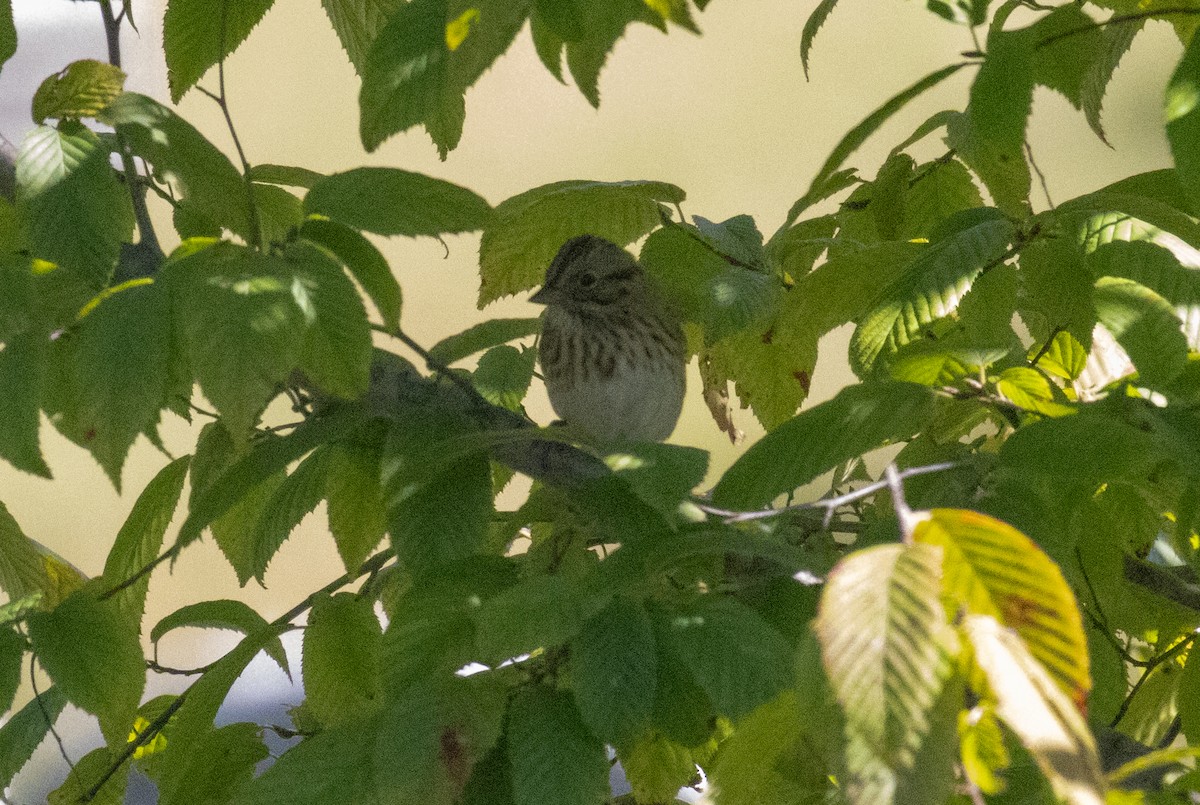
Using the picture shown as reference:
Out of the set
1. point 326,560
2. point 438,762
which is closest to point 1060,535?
point 438,762

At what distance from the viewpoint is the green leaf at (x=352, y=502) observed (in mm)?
1674

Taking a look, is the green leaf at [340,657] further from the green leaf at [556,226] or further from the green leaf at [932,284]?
the green leaf at [932,284]

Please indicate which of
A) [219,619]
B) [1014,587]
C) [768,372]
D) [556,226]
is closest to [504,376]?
[556,226]

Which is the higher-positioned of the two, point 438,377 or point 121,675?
point 438,377

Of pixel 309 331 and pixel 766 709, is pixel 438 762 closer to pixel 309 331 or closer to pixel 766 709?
pixel 766 709

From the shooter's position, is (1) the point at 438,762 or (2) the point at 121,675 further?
(2) the point at 121,675

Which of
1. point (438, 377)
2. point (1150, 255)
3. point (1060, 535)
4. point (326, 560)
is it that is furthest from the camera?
point (326, 560)

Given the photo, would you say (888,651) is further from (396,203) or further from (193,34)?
(193,34)

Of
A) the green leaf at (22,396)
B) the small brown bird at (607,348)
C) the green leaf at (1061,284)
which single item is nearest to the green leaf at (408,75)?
the green leaf at (22,396)

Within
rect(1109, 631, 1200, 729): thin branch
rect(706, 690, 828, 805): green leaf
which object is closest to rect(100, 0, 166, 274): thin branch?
rect(706, 690, 828, 805): green leaf

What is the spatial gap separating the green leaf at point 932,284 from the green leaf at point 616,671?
0.60m

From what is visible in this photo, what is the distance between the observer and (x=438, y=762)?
46.9 inches

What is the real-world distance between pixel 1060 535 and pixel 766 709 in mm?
406

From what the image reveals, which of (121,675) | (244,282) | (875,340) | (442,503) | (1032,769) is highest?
(244,282)
